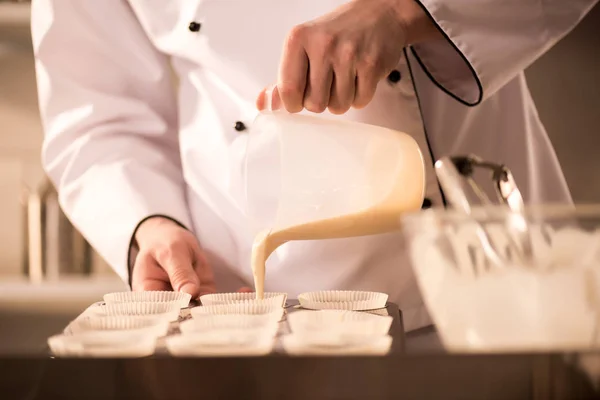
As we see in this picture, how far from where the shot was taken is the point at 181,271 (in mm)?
937

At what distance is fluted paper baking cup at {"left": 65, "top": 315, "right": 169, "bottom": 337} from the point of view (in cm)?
61

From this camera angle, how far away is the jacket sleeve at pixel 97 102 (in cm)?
118

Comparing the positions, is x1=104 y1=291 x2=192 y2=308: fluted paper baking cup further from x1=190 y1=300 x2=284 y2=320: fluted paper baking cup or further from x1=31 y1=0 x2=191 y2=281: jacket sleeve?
x1=31 y1=0 x2=191 y2=281: jacket sleeve

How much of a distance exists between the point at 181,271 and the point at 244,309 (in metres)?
0.25

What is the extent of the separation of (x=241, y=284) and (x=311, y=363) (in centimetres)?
78

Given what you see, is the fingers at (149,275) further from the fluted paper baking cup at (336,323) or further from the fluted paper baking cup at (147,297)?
the fluted paper baking cup at (336,323)

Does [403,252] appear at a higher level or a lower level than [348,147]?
lower

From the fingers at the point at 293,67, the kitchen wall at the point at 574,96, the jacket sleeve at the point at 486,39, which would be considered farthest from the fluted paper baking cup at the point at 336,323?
the kitchen wall at the point at 574,96

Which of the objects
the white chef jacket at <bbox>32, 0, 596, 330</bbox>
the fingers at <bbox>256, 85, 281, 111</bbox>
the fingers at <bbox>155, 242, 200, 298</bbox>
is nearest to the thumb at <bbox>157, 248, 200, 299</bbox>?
the fingers at <bbox>155, 242, 200, 298</bbox>

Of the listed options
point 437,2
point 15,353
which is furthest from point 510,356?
point 437,2

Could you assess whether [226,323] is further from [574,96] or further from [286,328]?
[574,96]

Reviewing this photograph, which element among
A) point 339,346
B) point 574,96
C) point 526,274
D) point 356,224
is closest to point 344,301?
point 356,224

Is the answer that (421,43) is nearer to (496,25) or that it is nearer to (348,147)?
(496,25)

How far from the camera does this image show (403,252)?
Answer: 1.02 metres
